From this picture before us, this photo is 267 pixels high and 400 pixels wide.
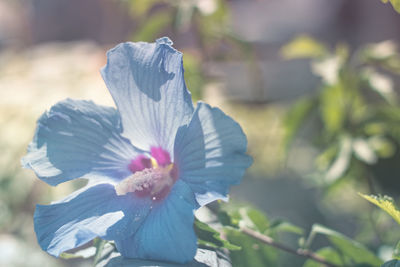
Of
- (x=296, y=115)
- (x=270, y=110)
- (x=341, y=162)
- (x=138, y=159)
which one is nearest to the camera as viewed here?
(x=138, y=159)

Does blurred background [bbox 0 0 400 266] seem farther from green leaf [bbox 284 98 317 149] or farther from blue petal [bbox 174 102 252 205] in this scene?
blue petal [bbox 174 102 252 205]

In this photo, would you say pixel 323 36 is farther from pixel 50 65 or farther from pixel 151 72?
pixel 151 72

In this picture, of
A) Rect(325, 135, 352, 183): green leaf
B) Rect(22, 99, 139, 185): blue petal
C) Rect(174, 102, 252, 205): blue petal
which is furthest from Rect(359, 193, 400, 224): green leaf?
Rect(325, 135, 352, 183): green leaf

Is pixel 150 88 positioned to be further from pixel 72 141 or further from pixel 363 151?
pixel 363 151

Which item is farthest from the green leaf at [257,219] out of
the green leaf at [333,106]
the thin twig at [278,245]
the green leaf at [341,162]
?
the green leaf at [333,106]

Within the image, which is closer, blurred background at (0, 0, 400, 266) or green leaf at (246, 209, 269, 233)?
green leaf at (246, 209, 269, 233)

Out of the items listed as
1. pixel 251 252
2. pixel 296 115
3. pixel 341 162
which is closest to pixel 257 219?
pixel 251 252

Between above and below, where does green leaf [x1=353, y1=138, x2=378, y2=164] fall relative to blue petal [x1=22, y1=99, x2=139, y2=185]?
below
